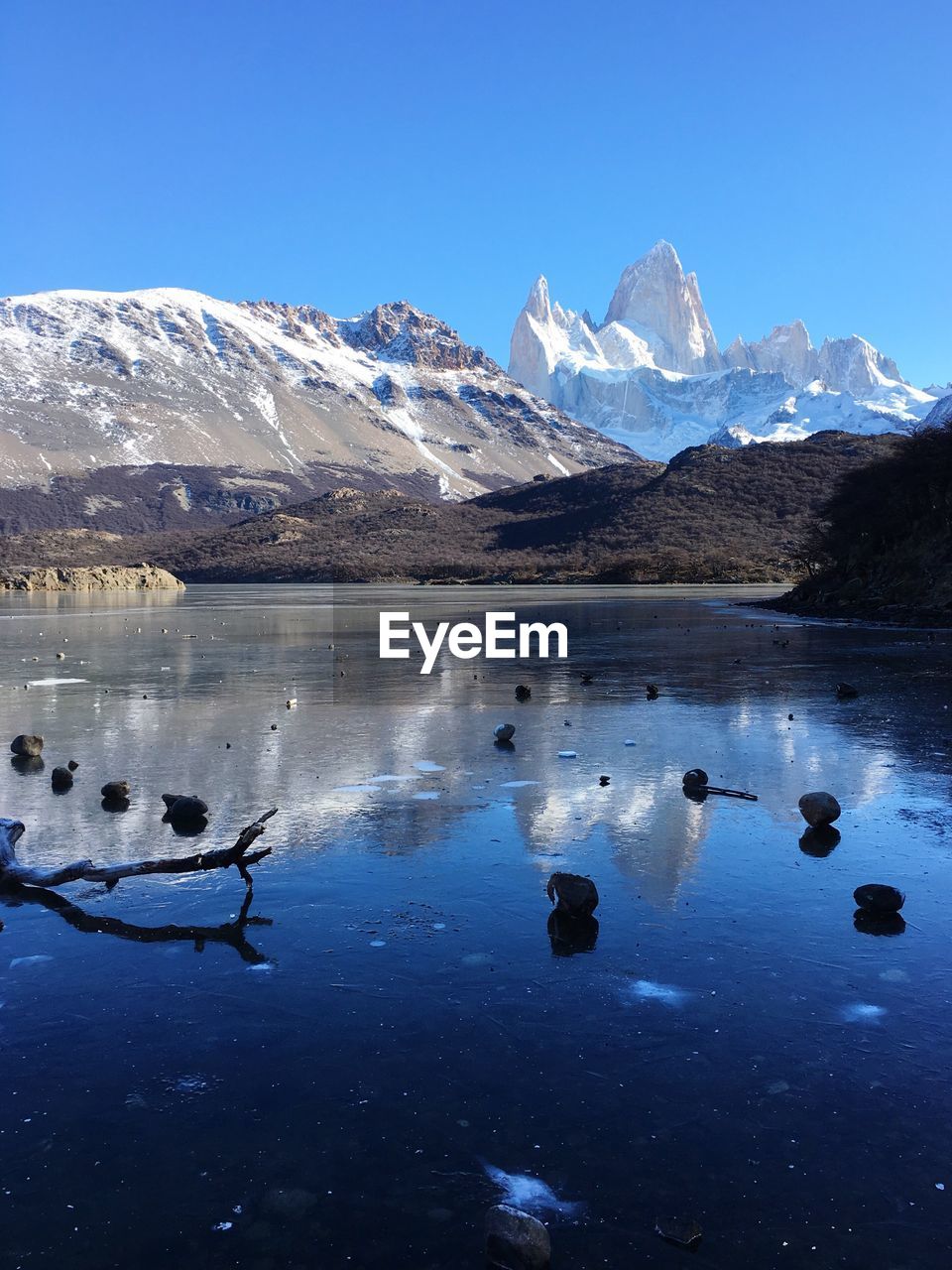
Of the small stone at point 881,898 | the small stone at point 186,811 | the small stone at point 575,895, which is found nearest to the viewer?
the small stone at point 575,895

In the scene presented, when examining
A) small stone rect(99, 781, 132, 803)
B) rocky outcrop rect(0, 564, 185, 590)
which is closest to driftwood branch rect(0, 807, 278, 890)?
small stone rect(99, 781, 132, 803)

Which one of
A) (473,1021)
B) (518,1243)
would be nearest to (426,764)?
(473,1021)

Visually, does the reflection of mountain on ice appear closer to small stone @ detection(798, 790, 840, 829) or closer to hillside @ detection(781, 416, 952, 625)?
small stone @ detection(798, 790, 840, 829)

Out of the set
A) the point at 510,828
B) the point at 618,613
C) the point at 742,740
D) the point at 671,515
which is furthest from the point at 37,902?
the point at 671,515

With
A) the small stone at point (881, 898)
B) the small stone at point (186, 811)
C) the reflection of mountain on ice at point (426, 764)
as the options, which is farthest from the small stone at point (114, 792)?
the small stone at point (881, 898)
